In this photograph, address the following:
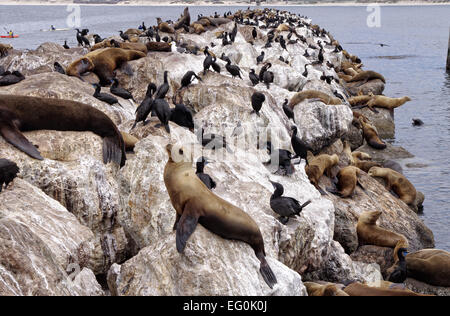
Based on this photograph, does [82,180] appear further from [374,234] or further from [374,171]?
[374,171]

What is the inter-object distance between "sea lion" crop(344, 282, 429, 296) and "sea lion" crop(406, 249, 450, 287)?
2.41 metres

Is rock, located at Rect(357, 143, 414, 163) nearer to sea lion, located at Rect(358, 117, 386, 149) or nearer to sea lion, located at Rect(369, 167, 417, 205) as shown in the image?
sea lion, located at Rect(358, 117, 386, 149)

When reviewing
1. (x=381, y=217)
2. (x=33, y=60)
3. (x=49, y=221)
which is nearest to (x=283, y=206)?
(x=49, y=221)

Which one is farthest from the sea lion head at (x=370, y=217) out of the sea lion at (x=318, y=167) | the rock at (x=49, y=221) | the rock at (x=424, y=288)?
the rock at (x=49, y=221)

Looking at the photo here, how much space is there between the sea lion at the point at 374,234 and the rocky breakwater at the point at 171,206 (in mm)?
155

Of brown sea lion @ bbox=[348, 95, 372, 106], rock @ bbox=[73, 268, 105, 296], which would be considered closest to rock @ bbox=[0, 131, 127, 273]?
rock @ bbox=[73, 268, 105, 296]

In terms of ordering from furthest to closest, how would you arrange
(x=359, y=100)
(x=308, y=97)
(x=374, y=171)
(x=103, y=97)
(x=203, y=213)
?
1. (x=359, y=100)
2. (x=308, y=97)
3. (x=374, y=171)
4. (x=103, y=97)
5. (x=203, y=213)

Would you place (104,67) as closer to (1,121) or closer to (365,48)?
(1,121)

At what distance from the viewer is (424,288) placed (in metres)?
8.36

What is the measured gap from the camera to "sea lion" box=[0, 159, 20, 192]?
5.84 metres

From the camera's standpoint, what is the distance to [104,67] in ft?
41.5

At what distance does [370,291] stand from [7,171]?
4467 millimetres
